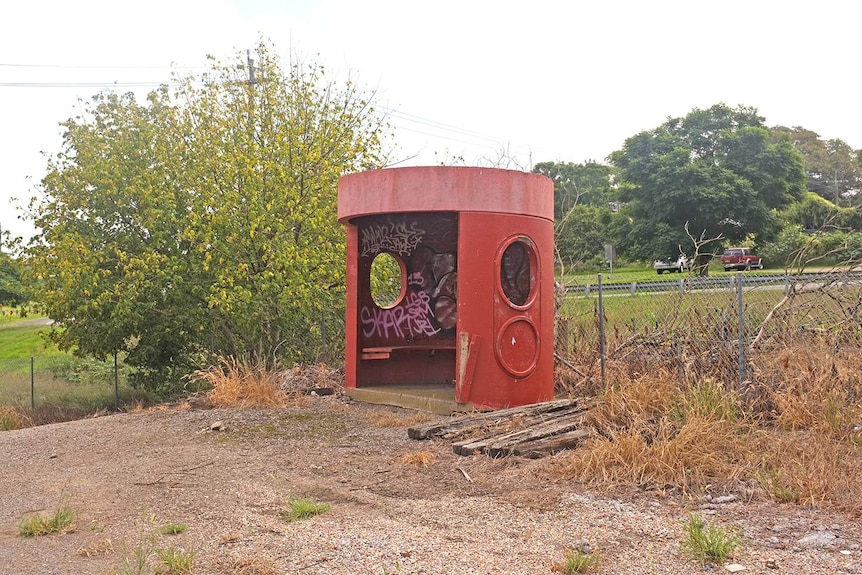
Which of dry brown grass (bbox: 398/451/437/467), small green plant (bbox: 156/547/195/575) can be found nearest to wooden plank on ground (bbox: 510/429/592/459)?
dry brown grass (bbox: 398/451/437/467)

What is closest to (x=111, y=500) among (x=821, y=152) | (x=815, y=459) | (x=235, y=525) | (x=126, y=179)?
(x=235, y=525)

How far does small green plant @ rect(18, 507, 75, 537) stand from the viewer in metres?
5.34

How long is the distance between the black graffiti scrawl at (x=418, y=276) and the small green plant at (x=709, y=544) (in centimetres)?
713

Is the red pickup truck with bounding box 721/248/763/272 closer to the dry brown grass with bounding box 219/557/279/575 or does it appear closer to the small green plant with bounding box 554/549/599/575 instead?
the small green plant with bounding box 554/549/599/575

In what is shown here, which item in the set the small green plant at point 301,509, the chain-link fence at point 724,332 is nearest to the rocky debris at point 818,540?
the small green plant at point 301,509

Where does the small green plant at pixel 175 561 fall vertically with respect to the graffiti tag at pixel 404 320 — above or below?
below

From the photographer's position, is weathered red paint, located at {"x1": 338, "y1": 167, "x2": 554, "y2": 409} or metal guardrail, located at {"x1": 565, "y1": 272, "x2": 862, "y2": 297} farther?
weathered red paint, located at {"x1": 338, "y1": 167, "x2": 554, "y2": 409}

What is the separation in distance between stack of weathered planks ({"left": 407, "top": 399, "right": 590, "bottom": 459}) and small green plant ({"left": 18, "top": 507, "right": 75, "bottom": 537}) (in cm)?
337

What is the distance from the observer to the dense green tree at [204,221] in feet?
47.9

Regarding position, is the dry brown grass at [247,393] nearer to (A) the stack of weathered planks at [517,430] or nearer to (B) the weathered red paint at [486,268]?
(B) the weathered red paint at [486,268]

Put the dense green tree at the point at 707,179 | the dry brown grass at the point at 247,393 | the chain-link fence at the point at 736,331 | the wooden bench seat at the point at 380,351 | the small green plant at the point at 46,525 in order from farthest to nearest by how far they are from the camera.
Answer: the dense green tree at the point at 707,179
the wooden bench seat at the point at 380,351
the dry brown grass at the point at 247,393
the chain-link fence at the point at 736,331
the small green plant at the point at 46,525

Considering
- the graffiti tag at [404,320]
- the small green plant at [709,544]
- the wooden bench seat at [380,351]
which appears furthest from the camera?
the graffiti tag at [404,320]

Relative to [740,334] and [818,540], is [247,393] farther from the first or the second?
[818,540]

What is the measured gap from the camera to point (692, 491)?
5.91 m
